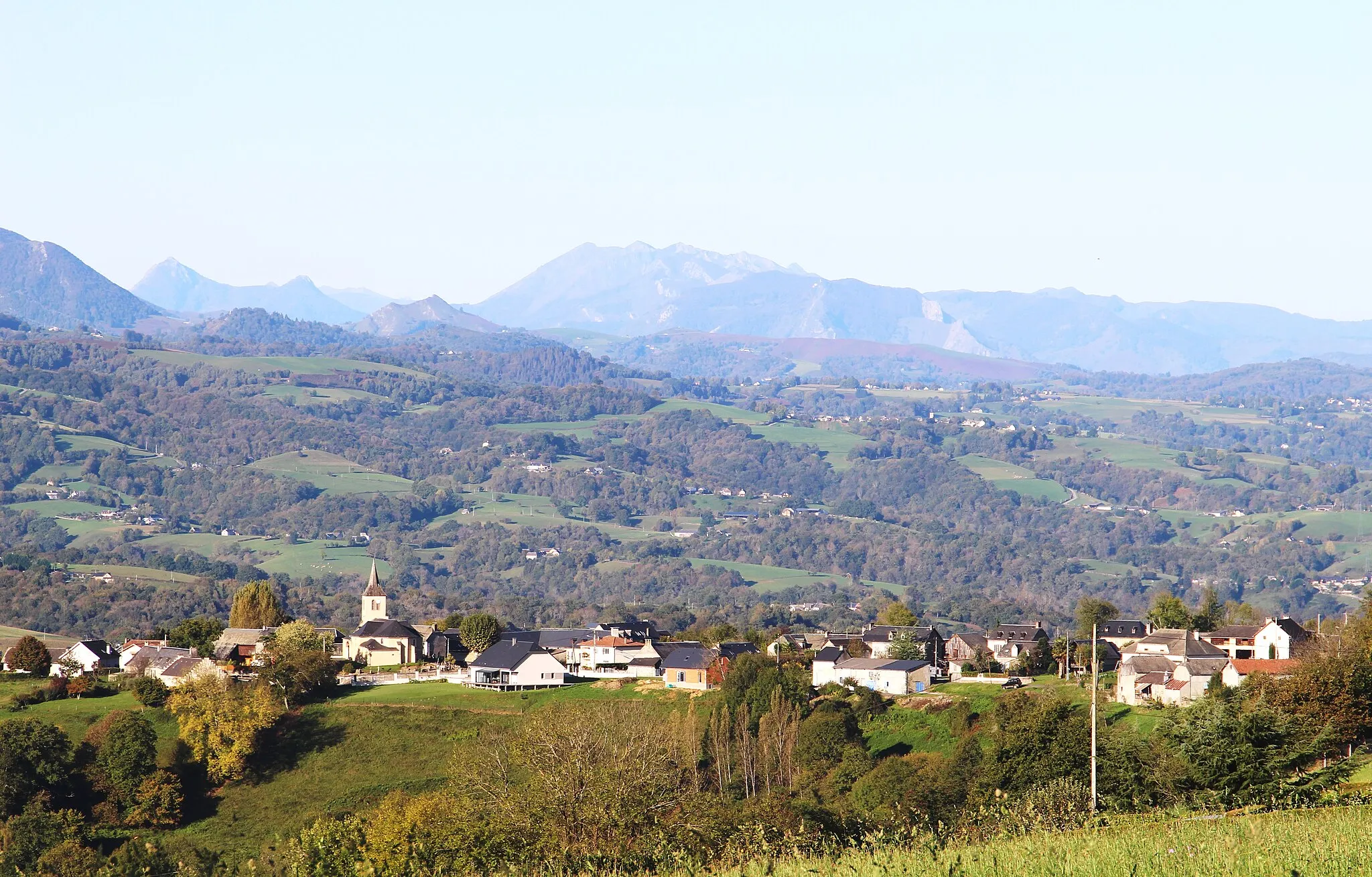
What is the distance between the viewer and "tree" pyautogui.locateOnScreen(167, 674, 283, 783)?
186 ft

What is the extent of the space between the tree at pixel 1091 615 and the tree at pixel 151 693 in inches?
1696

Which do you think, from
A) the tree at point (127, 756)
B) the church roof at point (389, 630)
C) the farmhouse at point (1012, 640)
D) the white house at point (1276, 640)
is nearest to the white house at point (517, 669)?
the church roof at point (389, 630)

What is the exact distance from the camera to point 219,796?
182 feet

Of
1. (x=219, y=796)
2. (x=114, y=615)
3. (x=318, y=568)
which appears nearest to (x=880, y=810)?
(x=219, y=796)

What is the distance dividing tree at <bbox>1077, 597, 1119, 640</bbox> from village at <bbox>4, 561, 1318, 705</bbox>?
779 mm

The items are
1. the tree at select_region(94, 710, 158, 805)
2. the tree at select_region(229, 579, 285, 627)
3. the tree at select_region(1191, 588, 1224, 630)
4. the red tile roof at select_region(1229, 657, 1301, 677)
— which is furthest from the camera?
the tree at select_region(229, 579, 285, 627)

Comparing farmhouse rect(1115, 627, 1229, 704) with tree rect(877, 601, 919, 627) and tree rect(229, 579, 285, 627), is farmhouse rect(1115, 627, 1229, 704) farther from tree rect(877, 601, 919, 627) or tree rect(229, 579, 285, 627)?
tree rect(229, 579, 285, 627)

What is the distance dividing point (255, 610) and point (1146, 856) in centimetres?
7312

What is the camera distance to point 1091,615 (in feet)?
269

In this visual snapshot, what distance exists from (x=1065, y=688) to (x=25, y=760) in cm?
3609

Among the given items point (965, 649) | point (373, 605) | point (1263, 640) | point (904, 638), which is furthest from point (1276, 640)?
point (373, 605)

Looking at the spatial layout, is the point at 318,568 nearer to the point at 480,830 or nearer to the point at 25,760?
the point at 25,760

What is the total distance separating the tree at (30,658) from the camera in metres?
73.9

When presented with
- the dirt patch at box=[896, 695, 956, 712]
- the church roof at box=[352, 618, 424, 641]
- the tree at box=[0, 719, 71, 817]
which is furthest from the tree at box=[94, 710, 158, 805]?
the dirt patch at box=[896, 695, 956, 712]
